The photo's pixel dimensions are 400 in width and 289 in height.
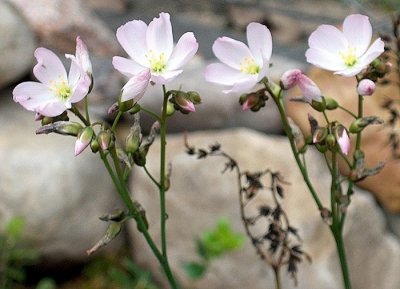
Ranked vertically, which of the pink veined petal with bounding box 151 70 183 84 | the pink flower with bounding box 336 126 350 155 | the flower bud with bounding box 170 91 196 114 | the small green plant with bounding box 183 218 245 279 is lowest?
the small green plant with bounding box 183 218 245 279

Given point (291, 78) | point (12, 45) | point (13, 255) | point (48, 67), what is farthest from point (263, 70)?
point (12, 45)

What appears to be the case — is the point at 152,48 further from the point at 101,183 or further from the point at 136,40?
the point at 101,183

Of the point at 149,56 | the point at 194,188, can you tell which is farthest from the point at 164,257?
the point at 194,188

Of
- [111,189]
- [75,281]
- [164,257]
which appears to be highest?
[164,257]

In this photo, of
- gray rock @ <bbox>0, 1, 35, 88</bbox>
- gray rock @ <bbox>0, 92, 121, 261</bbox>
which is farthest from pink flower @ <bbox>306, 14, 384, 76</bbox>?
gray rock @ <bbox>0, 1, 35, 88</bbox>

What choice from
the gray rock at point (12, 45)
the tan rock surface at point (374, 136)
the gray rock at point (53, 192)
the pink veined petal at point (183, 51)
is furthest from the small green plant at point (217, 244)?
the pink veined petal at point (183, 51)

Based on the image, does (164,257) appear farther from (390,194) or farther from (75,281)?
(390,194)

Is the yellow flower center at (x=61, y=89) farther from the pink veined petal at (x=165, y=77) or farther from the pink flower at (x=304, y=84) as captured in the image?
the pink flower at (x=304, y=84)

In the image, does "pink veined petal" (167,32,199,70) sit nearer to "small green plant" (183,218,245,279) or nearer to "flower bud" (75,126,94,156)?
"flower bud" (75,126,94,156)
